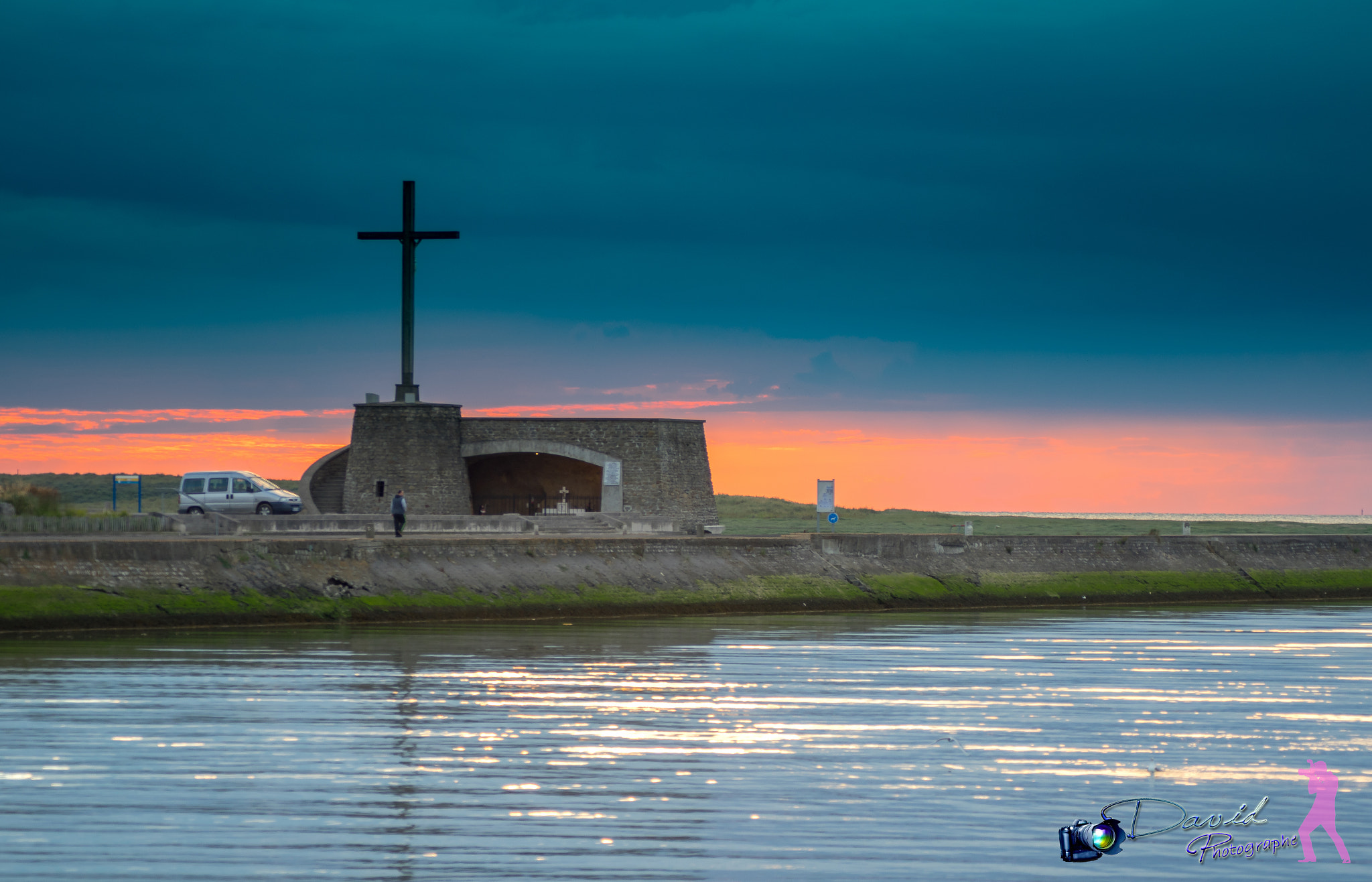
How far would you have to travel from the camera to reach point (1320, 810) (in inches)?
409

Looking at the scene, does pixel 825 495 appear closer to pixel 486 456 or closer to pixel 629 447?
pixel 629 447

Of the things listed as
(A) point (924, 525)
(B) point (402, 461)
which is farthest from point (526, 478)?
(A) point (924, 525)

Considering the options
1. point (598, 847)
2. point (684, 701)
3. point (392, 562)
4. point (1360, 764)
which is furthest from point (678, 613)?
point (598, 847)

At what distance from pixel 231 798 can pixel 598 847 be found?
333 centimetres

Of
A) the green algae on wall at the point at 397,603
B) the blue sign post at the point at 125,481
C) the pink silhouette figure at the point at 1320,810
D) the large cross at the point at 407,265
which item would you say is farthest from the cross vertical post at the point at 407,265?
the pink silhouette figure at the point at 1320,810

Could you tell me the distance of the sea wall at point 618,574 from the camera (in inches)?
963

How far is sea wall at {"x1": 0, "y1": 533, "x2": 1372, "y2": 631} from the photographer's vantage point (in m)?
24.5

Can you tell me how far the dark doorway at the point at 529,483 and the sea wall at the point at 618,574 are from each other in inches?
714

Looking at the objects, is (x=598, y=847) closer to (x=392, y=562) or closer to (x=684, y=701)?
(x=684, y=701)

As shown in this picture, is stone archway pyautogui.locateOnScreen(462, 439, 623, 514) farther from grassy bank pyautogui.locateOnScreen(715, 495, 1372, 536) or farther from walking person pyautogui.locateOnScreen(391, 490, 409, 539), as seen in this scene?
walking person pyautogui.locateOnScreen(391, 490, 409, 539)

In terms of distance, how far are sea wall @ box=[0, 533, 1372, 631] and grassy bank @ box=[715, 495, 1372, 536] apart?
Result: 57.6ft

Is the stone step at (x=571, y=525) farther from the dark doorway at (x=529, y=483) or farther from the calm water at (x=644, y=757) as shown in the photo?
the calm water at (x=644, y=757)

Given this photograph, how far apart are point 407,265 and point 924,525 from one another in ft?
132

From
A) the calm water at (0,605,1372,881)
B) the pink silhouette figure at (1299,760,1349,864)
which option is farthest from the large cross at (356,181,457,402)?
the pink silhouette figure at (1299,760,1349,864)
